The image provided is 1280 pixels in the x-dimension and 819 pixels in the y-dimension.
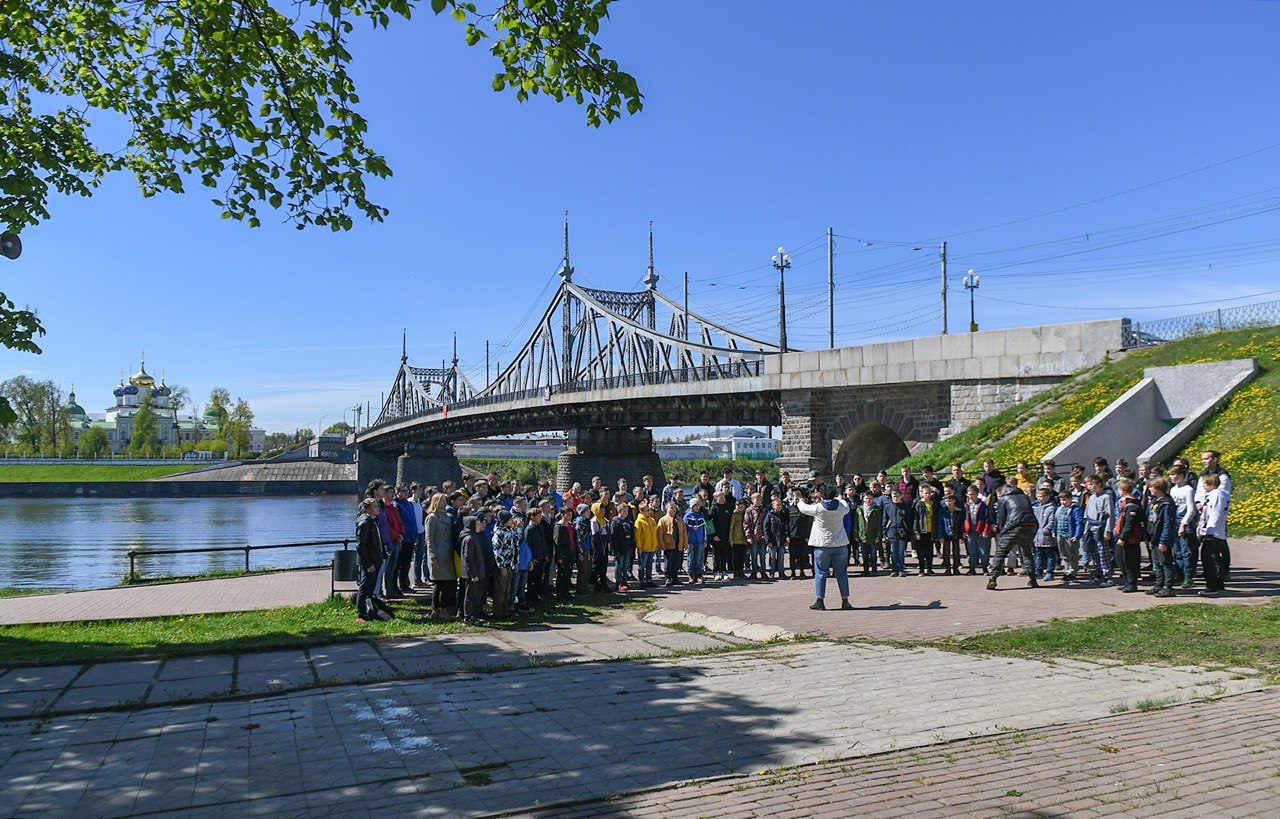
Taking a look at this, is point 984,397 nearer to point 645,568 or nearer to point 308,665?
point 645,568

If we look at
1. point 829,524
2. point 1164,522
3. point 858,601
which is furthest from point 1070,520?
point 829,524

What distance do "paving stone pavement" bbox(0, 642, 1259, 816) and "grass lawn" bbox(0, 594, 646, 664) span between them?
136 centimetres

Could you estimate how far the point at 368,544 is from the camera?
9305mm

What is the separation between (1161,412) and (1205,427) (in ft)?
4.41

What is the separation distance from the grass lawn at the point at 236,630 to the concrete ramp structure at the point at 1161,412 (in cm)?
1061

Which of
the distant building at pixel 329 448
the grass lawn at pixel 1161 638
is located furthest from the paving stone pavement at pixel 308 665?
the distant building at pixel 329 448

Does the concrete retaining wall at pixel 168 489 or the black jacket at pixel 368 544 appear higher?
the black jacket at pixel 368 544

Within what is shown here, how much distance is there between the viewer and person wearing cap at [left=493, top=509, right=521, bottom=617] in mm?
9391

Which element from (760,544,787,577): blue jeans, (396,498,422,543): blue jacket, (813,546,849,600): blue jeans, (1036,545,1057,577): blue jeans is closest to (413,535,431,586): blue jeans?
(396,498,422,543): blue jacket

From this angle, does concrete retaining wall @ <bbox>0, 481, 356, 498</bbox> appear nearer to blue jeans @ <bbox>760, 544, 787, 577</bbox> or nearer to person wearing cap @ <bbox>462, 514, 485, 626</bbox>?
blue jeans @ <bbox>760, 544, 787, 577</bbox>

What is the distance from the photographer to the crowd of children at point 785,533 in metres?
9.44

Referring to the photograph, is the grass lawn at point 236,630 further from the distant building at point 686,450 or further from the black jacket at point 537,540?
the distant building at point 686,450

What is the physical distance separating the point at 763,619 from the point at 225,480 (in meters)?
81.1

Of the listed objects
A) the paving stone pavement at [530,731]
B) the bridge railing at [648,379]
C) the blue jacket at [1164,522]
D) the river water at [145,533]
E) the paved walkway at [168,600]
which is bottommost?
the river water at [145,533]
